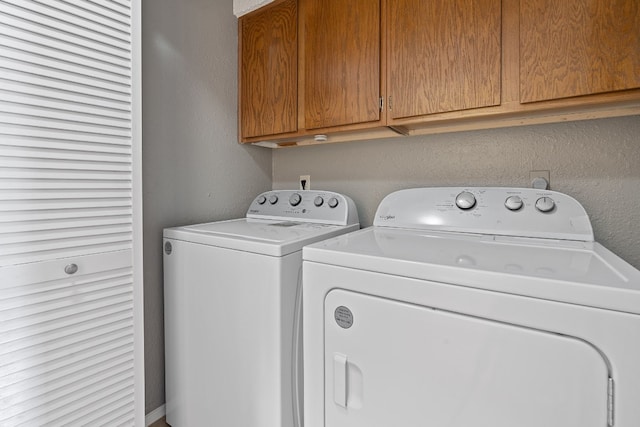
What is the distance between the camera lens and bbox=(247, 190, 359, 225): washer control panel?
→ 1.65 metres

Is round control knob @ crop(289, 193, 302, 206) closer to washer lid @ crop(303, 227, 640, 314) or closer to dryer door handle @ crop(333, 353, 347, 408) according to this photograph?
washer lid @ crop(303, 227, 640, 314)

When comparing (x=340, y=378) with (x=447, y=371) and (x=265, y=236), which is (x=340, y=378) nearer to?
(x=447, y=371)

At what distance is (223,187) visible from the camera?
6.22 feet

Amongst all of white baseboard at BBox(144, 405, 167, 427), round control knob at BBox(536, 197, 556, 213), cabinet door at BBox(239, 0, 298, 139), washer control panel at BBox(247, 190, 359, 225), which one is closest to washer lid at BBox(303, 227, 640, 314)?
round control knob at BBox(536, 197, 556, 213)

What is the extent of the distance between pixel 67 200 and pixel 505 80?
1.58m

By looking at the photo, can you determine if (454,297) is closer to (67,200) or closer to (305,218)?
(305,218)

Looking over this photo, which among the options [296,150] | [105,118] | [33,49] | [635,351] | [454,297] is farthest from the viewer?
[296,150]

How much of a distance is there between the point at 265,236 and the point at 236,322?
36cm

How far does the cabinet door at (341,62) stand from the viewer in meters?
1.47

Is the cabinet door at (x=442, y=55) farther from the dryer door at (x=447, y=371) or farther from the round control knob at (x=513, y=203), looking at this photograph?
the dryer door at (x=447, y=371)

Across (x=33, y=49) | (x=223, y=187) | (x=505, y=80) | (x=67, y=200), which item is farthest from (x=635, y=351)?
(x=223, y=187)

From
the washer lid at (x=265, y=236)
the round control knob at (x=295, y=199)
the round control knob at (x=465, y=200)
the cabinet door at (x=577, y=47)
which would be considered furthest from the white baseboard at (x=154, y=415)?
the cabinet door at (x=577, y=47)

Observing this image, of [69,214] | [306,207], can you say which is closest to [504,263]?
[306,207]

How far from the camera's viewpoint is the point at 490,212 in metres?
1.31
